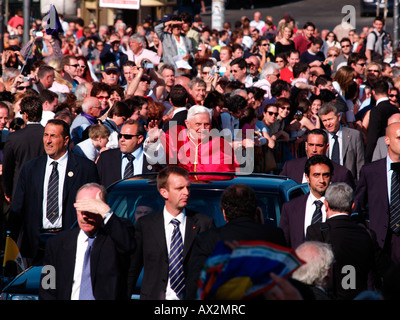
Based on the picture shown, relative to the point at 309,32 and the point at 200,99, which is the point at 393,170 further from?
the point at 309,32

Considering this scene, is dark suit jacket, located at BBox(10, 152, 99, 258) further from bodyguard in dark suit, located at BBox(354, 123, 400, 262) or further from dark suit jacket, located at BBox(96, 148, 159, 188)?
bodyguard in dark suit, located at BBox(354, 123, 400, 262)

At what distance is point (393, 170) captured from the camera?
8.68m

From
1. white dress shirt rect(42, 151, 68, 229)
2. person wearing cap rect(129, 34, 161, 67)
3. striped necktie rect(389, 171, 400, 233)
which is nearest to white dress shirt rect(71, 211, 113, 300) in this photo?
white dress shirt rect(42, 151, 68, 229)

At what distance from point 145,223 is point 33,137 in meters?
3.68

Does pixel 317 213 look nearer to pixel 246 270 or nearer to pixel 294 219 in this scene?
pixel 294 219

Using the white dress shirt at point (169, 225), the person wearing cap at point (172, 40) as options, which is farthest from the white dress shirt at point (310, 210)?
the person wearing cap at point (172, 40)

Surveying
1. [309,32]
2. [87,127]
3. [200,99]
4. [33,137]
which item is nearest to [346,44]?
[309,32]

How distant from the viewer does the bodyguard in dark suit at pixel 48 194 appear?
8.58 meters

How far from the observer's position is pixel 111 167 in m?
9.38

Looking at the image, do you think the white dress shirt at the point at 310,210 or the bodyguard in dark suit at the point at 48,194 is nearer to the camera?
the white dress shirt at the point at 310,210

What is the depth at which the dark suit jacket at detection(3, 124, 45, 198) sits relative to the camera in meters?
9.72

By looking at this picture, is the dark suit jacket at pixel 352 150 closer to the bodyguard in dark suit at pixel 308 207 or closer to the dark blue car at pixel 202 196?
the bodyguard in dark suit at pixel 308 207

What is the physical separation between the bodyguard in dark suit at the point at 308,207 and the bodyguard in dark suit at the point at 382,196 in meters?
0.88
